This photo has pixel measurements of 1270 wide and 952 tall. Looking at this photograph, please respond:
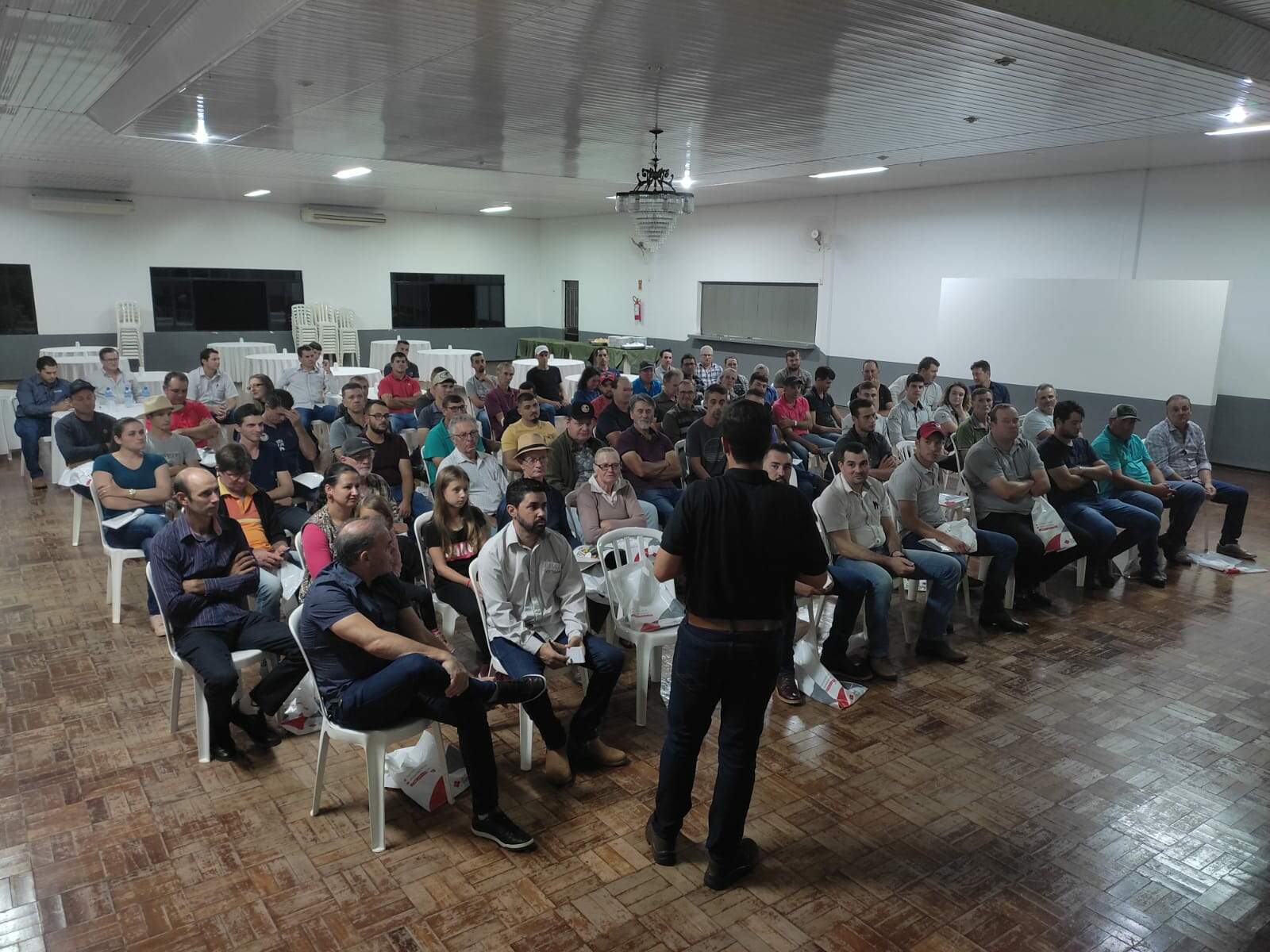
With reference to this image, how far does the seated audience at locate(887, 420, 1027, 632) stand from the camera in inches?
198

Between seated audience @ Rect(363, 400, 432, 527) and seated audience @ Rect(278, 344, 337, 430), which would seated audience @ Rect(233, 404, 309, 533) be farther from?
seated audience @ Rect(278, 344, 337, 430)

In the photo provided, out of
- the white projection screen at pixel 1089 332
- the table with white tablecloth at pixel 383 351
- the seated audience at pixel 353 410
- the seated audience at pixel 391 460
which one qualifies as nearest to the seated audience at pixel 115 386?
the seated audience at pixel 353 410

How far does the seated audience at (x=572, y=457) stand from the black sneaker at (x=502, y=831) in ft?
8.55

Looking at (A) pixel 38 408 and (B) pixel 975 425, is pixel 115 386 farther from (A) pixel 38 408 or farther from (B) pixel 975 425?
(B) pixel 975 425

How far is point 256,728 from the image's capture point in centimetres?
376

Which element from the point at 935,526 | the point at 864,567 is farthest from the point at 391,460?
the point at 935,526

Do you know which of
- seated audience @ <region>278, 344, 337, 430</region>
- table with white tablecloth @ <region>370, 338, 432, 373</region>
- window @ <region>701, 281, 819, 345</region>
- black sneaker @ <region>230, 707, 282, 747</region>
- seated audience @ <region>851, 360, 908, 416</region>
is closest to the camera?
black sneaker @ <region>230, 707, 282, 747</region>

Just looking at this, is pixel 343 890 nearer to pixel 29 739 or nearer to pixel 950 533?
pixel 29 739

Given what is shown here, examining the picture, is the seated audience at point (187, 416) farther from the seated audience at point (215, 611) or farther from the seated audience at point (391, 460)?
the seated audience at point (215, 611)

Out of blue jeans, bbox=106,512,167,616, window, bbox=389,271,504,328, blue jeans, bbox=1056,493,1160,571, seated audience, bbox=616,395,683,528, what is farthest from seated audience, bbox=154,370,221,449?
window, bbox=389,271,504,328

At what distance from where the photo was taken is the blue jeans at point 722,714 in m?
2.72

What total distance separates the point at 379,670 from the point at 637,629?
1298 millimetres

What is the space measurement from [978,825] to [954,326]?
32.6ft

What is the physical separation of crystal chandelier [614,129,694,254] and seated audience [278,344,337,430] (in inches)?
162
